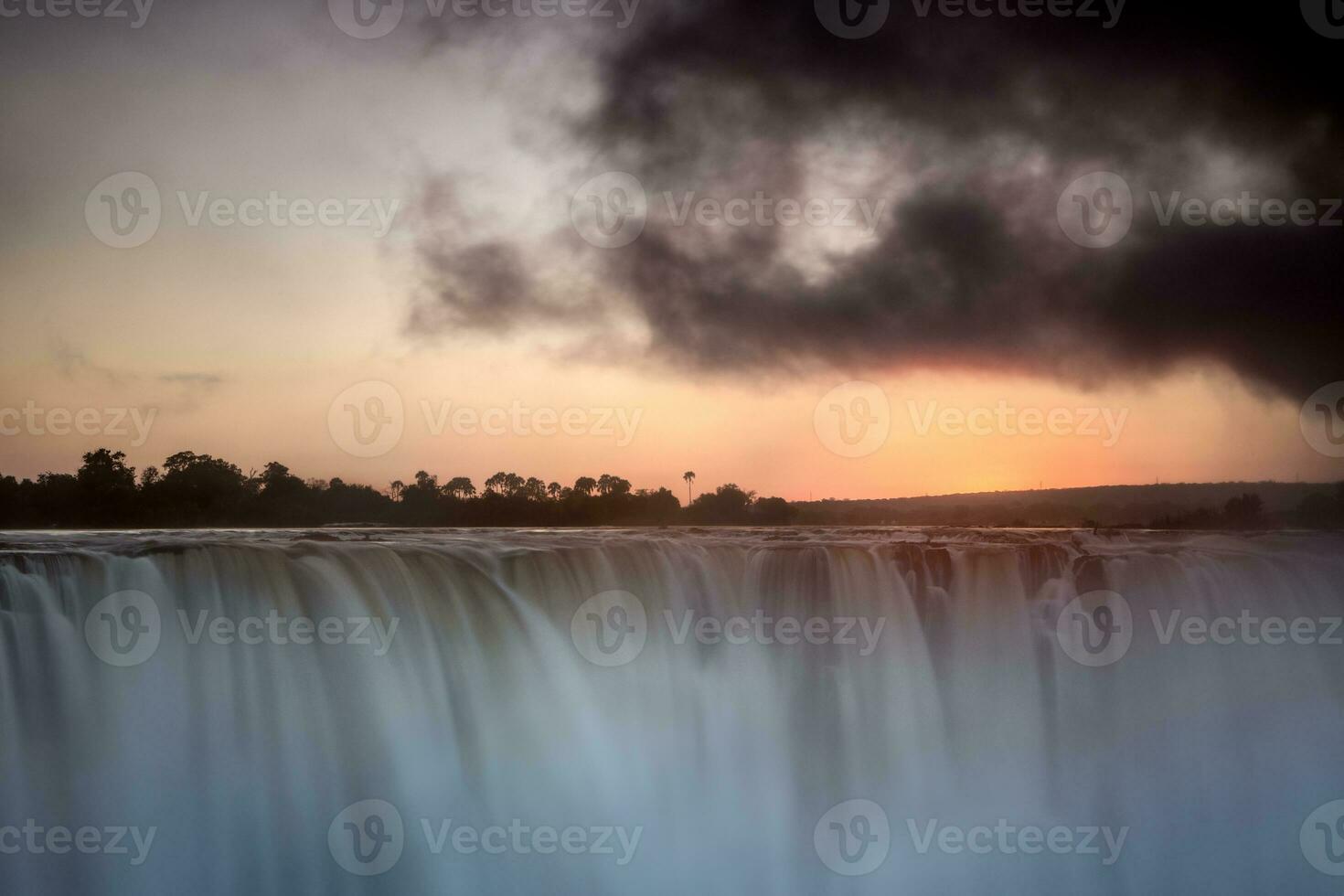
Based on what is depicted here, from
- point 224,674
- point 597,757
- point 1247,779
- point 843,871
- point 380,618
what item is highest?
point 380,618

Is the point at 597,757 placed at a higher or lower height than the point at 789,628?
lower

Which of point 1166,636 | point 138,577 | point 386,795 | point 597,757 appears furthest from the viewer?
point 1166,636

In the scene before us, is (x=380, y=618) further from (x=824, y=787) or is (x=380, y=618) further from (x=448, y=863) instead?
(x=824, y=787)

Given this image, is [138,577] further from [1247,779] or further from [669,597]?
[1247,779]

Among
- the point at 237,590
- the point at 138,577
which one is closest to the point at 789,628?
the point at 237,590

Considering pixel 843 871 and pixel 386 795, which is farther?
pixel 843 871

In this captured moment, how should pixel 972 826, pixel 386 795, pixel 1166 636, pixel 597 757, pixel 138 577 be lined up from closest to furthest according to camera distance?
1. pixel 138 577
2. pixel 386 795
3. pixel 597 757
4. pixel 972 826
5. pixel 1166 636
